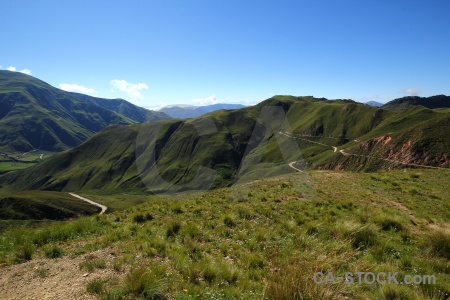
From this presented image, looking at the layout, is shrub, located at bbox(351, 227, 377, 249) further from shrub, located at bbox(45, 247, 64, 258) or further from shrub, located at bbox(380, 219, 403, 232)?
shrub, located at bbox(45, 247, 64, 258)

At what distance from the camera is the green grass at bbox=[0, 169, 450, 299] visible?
7.00 meters

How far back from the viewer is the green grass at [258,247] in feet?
23.0

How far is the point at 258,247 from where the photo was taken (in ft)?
34.3

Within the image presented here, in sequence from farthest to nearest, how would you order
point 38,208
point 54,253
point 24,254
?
point 38,208 < point 54,253 < point 24,254

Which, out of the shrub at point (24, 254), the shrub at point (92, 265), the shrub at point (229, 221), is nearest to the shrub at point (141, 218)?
the shrub at point (229, 221)

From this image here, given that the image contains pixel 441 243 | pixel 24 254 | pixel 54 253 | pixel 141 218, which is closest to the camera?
pixel 441 243

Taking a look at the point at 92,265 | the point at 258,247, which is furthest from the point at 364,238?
the point at 92,265

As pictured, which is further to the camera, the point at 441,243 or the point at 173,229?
the point at 173,229

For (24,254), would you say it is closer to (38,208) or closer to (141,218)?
(141,218)

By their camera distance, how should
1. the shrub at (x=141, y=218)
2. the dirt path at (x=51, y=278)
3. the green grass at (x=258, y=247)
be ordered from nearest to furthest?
the green grass at (x=258, y=247)
the dirt path at (x=51, y=278)
the shrub at (x=141, y=218)

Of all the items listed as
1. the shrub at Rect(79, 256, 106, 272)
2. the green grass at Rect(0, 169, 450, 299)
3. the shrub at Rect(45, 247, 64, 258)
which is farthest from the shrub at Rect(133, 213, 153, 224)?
the shrub at Rect(79, 256, 106, 272)

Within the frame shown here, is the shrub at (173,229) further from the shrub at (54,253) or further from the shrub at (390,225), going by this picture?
the shrub at (390,225)

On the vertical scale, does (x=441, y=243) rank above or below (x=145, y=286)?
above

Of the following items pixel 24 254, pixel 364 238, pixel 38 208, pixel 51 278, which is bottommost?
pixel 38 208
